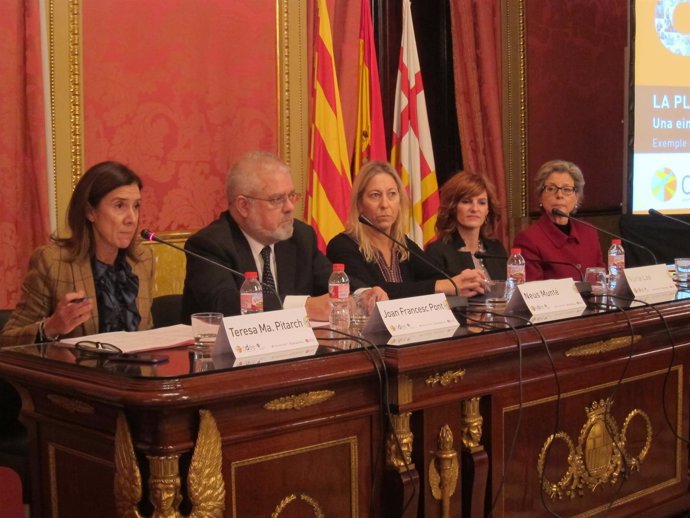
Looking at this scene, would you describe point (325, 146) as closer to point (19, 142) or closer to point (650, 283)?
point (19, 142)

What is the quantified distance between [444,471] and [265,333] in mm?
621

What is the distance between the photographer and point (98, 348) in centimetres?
208

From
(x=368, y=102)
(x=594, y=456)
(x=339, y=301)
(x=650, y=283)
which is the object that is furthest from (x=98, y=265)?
(x=368, y=102)

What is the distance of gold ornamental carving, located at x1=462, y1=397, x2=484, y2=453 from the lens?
7.75ft

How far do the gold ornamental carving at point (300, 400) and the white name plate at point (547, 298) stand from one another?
31.1 inches

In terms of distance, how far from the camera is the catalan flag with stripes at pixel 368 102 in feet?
15.3

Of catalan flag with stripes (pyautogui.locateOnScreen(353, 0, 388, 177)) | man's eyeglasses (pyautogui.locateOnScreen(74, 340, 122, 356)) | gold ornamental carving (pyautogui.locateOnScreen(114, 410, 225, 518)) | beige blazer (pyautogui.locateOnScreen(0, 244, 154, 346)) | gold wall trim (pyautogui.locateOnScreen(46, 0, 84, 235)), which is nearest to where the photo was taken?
gold ornamental carving (pyautogui.locateOnScreen(114, 410, 225, 518))

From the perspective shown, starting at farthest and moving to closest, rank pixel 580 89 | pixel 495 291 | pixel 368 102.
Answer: pixel 580 89 < pixel 368 102 < pixel 495 291

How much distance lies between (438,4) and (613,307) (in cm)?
299

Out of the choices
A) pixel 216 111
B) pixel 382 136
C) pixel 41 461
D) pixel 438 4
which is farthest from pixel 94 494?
pixel 438 4

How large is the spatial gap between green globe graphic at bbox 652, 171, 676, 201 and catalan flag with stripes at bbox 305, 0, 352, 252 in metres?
2.05

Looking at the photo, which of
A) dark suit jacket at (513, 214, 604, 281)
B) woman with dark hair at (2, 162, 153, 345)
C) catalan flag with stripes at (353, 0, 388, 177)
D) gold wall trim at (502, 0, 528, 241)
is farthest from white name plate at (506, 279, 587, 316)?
gold wall trim at (502, 0, 528, 241)

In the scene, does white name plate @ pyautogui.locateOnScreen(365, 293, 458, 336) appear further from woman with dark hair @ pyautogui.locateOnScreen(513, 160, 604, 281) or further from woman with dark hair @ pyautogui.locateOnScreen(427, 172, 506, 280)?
woman with dark hair @ pyautogui.locateOnScreen(513, 160, 604, 281)

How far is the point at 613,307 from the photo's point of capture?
9.05 feet
